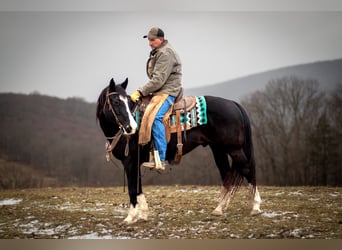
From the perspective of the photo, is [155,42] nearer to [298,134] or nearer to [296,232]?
[298,134]

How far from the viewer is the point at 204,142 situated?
16.4 feet

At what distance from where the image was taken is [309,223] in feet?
15.9

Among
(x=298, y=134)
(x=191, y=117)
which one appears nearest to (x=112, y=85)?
(x=191, y=117)

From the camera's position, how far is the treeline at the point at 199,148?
5.48 meters

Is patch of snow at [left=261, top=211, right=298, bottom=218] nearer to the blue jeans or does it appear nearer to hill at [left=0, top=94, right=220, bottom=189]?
hill at [left=0, top=94, right=220, bottom=189]

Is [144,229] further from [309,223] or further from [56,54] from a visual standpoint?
[56,54]

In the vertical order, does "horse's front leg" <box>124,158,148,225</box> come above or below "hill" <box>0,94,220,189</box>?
below

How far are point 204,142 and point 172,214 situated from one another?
884mm

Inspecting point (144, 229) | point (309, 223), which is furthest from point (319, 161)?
point (144, 229)

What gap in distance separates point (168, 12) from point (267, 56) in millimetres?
1294

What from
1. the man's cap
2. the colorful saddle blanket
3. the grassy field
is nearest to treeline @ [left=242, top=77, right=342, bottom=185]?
the grassy field

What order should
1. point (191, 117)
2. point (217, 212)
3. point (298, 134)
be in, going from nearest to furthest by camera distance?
point (191, 117) → point (217, 212) → point (298, 134)

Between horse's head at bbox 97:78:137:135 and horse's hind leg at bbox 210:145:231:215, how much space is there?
101cm

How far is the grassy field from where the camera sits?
188 inches
